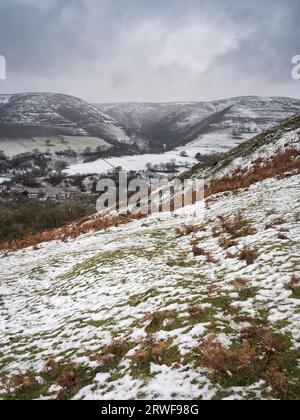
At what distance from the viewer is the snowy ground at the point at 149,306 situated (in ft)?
30.1

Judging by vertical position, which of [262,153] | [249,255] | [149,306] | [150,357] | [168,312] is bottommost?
[150,357]

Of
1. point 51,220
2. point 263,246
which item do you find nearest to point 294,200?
point 263,246

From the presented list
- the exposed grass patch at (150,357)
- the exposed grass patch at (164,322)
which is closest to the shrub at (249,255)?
the exposed grass patch at (164,322)

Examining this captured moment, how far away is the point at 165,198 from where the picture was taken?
124ft

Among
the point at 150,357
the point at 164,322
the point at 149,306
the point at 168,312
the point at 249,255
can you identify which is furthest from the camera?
the point at 249,255

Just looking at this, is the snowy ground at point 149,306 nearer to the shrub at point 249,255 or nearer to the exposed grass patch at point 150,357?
the exposed grass patch at point 150,357

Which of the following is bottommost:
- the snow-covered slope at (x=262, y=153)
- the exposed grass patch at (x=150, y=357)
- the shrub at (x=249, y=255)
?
the exposed grass patch at (x=150, y=357)

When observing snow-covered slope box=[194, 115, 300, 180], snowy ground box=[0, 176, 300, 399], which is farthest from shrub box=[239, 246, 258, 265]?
snow-covered slope box=[194, 115, 300, 180]

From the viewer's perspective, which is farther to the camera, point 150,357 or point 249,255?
point 249,255


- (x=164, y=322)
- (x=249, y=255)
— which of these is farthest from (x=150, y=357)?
(x=249, y=255)

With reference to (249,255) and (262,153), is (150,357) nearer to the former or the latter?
(249,255)

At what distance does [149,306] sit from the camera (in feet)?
42.5
